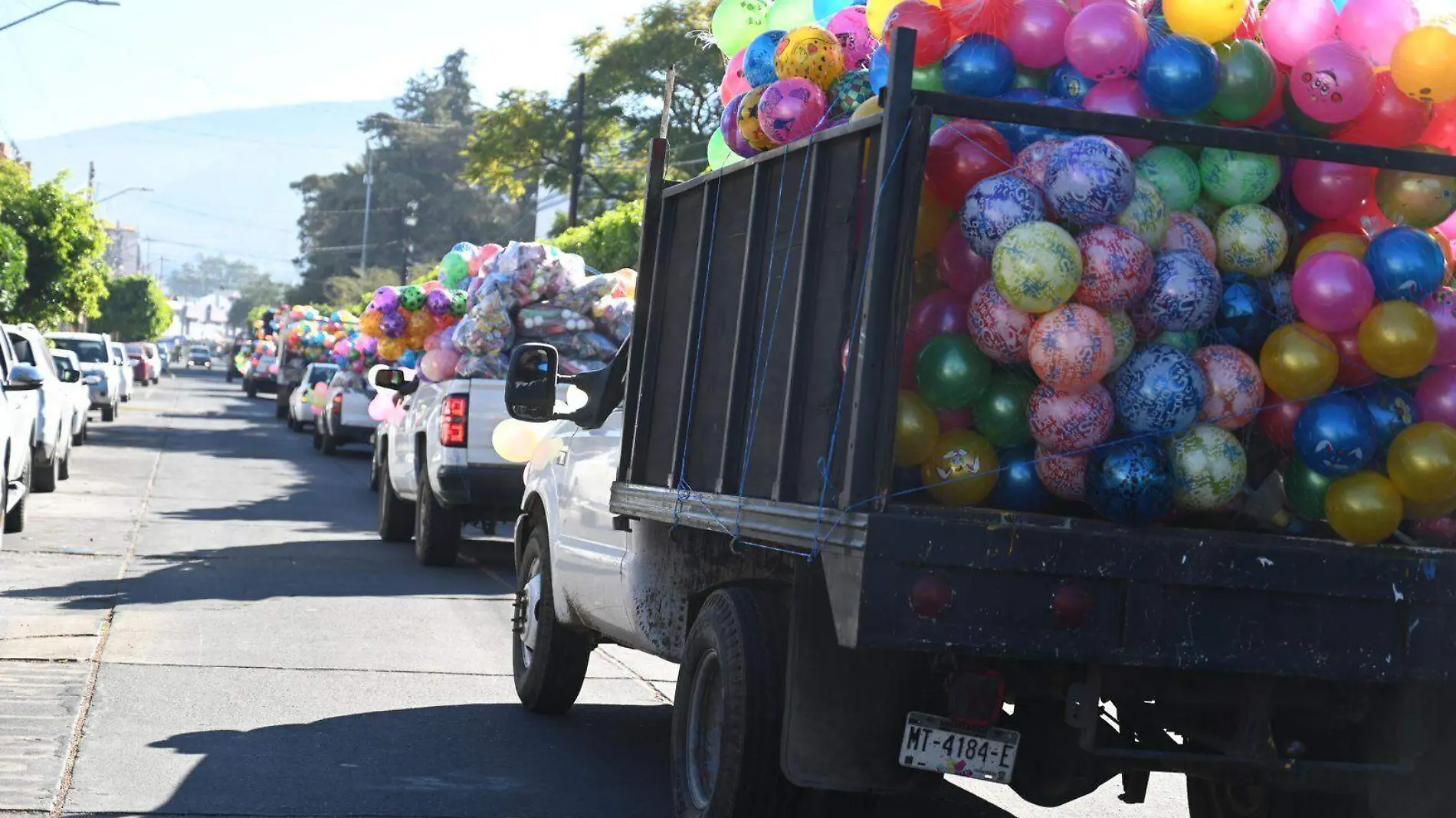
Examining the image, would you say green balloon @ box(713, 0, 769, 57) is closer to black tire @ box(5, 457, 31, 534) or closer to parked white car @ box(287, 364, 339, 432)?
black tire @ box(5, 457, 31, 534)

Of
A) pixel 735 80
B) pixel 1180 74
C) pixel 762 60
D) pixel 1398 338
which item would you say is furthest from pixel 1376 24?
pixel 735 80

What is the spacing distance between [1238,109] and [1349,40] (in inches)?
16.3

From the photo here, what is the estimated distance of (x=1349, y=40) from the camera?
569 cm

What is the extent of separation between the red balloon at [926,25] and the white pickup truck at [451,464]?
813 centimetres

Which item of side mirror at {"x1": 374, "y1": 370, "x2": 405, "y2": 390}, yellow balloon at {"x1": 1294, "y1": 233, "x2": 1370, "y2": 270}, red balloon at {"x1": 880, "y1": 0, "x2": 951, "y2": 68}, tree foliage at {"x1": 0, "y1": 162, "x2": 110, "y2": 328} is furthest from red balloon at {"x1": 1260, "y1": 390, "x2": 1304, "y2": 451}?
tree foliage at {"x1": 0, "y1": 162, "x2": 110, "y2": 328}

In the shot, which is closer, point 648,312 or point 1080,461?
point 1080,461

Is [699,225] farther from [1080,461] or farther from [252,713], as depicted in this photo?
[252,713]

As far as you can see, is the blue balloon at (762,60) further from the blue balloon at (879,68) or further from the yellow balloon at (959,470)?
the yellow balloon at (959,470)

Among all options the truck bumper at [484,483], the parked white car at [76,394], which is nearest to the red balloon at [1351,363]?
the truck bumper at [484,483]

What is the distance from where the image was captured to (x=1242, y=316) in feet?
17.8

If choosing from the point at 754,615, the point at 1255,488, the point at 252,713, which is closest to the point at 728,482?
the point at 754,615

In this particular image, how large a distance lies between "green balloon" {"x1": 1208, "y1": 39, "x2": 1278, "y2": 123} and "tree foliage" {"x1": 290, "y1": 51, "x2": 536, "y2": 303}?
89.3 m

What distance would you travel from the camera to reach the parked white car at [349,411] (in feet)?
99.2

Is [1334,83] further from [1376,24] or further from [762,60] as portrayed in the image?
[762,60]
